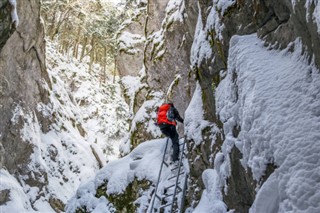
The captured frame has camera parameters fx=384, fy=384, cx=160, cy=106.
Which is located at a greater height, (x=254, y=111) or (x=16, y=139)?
(x=254, y=111)

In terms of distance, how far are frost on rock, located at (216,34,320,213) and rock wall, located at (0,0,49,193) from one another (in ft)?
37.7

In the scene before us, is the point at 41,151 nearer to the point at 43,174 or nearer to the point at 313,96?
the point at 43,174

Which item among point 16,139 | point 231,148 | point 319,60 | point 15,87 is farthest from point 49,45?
point 319,60

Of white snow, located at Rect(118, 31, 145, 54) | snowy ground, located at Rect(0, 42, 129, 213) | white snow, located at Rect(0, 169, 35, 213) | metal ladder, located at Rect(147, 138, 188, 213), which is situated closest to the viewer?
metal ladder, located at Rect(147, 138, 188, 213)

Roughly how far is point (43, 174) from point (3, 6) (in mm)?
7700

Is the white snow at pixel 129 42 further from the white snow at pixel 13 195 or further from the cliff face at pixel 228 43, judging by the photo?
A: the white snow at pixel 13 195

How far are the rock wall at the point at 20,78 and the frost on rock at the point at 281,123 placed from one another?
11.5 m

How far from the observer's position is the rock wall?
16812mm

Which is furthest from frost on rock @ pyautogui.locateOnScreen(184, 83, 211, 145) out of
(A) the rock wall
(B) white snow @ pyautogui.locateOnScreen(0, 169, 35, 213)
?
(B) white snow @ pyautogui.locateOnScreen(0, 169, 35, 213)

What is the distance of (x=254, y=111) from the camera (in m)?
5.18

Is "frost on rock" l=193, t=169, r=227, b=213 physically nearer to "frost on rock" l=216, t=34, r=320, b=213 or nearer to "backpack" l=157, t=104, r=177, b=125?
"frost on rock" l=216, t=34, r=320, b=213

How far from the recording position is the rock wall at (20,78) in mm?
16812

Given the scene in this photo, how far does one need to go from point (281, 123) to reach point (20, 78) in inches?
662

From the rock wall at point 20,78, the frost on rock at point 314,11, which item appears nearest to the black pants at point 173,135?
the frost on rock at point 314,11
